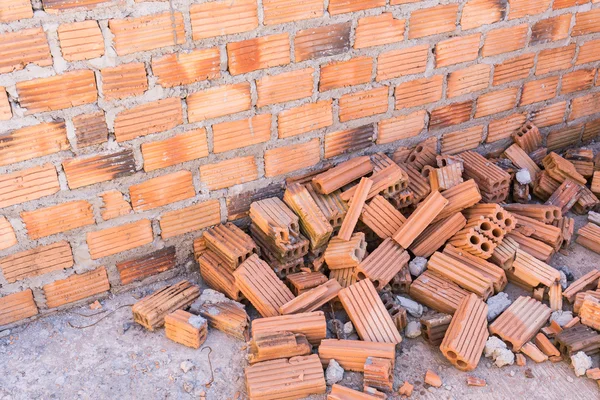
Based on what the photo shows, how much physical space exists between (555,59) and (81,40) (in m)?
3.78

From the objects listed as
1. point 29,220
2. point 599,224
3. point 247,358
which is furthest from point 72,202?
point 599,224

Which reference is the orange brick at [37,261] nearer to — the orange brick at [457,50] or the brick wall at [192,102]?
the brick wall at [192,102]

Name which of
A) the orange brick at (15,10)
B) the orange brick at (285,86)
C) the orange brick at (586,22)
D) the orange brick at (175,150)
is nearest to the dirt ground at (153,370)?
the orange brick at (175,150)

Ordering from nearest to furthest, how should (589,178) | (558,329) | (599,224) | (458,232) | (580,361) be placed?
(580,361), (558,329), (458,232), (599,224), (589,178)

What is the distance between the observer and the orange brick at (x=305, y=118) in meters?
4.14

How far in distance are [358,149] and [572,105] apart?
7.30ft

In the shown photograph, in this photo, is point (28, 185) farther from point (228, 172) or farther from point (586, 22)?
point (586, 22)

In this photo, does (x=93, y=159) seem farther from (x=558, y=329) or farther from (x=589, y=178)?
(x=589, y=178)

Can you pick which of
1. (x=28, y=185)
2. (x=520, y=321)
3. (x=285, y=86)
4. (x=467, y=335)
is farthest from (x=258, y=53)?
(x=520, y=321)

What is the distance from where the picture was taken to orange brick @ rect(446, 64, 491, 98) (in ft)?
15.3

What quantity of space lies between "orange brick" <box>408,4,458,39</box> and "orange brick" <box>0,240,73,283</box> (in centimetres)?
281

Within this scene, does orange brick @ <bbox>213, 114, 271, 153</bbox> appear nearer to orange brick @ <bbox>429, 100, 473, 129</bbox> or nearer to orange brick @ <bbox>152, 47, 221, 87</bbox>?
orange brick @ <bbox>152, 47, 221, 87</bbox>

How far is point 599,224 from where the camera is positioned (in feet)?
15.4

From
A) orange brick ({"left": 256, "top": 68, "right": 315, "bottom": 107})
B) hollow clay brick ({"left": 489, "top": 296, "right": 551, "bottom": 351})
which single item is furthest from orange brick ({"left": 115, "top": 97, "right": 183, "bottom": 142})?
hollow clay brick ({"left": 489, "top": 296, "right": 551, "bottom": 351})
